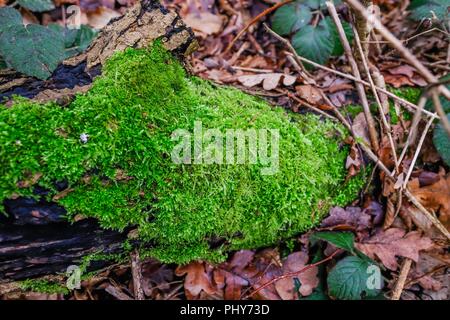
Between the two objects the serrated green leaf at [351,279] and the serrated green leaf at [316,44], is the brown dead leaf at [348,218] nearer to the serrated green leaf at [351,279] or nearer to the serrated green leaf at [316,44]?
the serrated green leaf at [351,279]

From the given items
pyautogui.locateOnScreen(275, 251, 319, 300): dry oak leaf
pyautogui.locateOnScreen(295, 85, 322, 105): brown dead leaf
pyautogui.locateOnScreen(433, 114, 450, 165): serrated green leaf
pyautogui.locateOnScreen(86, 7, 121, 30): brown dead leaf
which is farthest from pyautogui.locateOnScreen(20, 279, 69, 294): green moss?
pyautogui.locateOnScreen(433, 114, 450, 165): serrated green leaf

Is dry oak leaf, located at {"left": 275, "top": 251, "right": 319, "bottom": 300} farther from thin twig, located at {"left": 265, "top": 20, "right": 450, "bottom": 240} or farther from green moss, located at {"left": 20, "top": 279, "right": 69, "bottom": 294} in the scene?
green moss, located at {"left": 20, "top": 279, "right": 69, "bottom": 294}

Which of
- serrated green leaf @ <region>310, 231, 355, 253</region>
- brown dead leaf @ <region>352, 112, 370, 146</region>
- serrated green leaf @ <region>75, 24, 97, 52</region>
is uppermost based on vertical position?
serrated green leaf @ <region>75, 24, 97, 52</region>

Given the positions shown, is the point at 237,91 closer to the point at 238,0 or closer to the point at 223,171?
the point at 223,171

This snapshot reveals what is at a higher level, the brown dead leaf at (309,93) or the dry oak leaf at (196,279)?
the brown dead leaf at (309,93)

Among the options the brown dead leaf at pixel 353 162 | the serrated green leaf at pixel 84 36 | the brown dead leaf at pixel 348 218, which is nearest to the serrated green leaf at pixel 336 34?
the brown dead leaf at pixel 353 162

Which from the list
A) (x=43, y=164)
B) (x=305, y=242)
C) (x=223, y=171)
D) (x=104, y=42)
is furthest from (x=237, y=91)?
(x=43, y=164)
